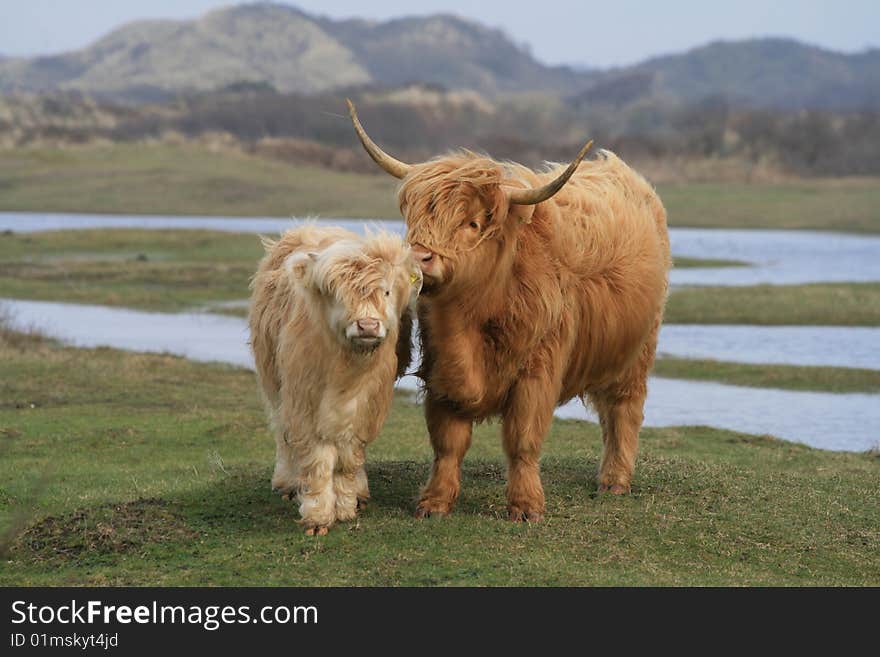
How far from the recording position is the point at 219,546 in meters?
7.00

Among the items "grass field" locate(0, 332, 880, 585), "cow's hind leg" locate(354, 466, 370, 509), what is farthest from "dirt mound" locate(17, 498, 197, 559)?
"cow's hind leg" locate(354, 466, 370, 509)

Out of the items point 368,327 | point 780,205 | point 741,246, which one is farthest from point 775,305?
point 780,205

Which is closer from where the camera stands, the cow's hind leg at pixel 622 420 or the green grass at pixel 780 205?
the cow's hind leg at pixel 622 420

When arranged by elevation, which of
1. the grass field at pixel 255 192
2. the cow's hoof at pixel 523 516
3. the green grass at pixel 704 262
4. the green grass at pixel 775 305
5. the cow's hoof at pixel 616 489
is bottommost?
the grass field at pixel 255 192

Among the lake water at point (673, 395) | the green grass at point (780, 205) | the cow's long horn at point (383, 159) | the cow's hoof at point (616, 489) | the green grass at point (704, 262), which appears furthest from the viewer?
the green grass at point (780, 205)

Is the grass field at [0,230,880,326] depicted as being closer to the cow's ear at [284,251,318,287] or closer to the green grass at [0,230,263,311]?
the green grass at [0,230,263,311]

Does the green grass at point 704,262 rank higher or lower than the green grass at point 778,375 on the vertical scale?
lower

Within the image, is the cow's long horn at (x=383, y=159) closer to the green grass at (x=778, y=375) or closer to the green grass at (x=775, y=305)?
the green grass at (x=778, y=375)

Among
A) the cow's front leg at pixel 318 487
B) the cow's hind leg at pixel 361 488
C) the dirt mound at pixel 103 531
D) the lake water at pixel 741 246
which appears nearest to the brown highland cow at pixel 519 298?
the cow's hind leg at pixel 361 488

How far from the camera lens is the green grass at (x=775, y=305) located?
2191cm

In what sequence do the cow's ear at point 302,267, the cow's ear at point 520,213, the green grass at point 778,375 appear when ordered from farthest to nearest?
the green grass at point 778,375
the cow's ear at point 520,213
the cow's ear at point 302,267

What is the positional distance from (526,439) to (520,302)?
0.79m

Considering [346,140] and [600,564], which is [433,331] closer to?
[600,564]

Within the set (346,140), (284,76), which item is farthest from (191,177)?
(284,76)
